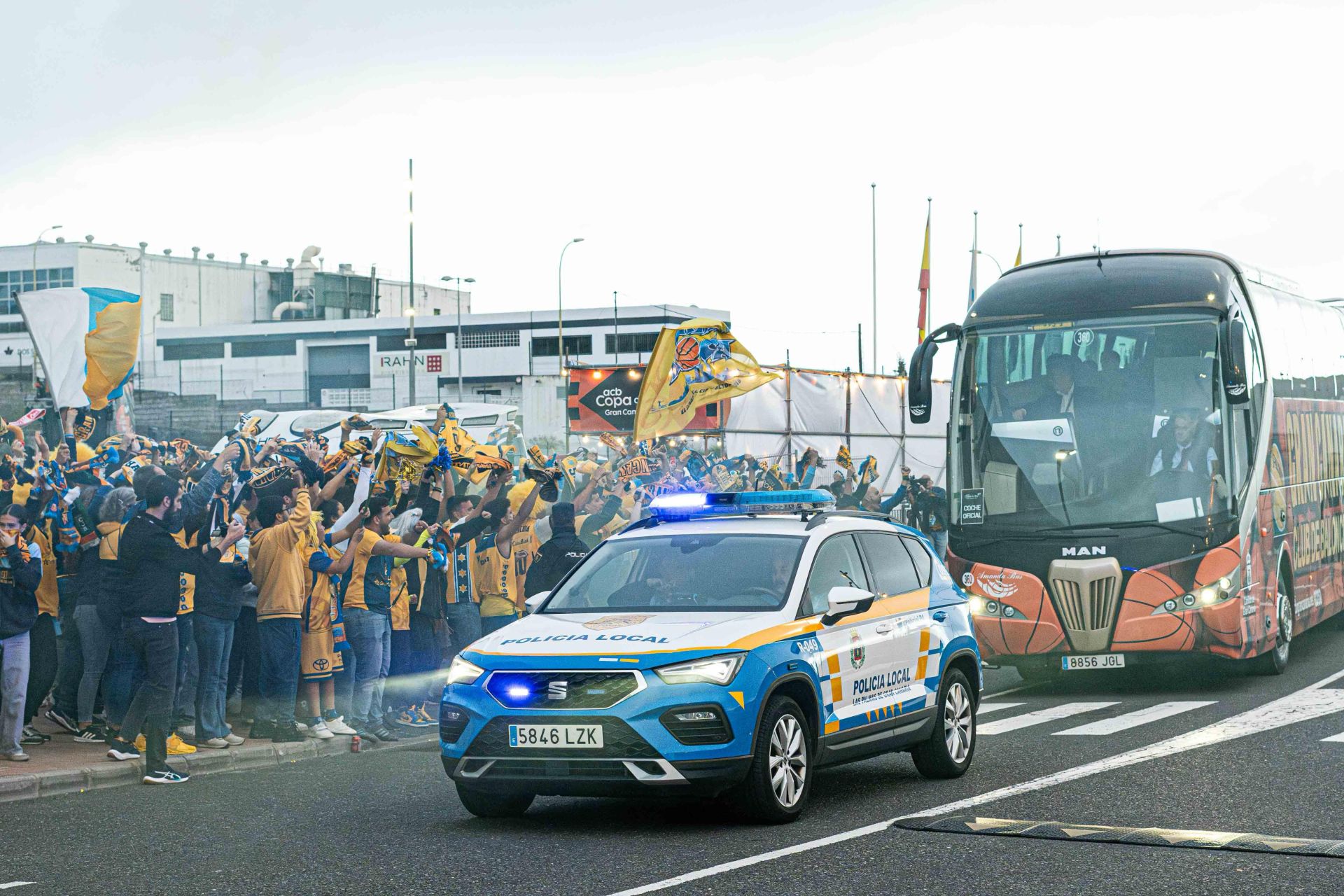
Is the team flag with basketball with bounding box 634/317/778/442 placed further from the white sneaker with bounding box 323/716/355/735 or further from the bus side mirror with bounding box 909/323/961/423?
the white sneaker with bounding box 323/716/355/735

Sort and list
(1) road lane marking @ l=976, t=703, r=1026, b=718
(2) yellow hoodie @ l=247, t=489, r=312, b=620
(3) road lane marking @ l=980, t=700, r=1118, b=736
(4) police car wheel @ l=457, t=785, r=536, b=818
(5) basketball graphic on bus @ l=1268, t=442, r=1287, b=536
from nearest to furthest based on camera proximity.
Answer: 1. (4) police car wheel @ l=457, t=785, r=536, b=818
2. (2) yellow hoodie @ l=247, t=489, r=312, b=620
3. (3) road lane marking @ l=980, t=700, r=1118, b=736
4. (1) road lane marking @ l=976, t=703, r=1026, b=718
5. (5) basketball graphic on bus @ l=1268, t=442, r=1287, b=536

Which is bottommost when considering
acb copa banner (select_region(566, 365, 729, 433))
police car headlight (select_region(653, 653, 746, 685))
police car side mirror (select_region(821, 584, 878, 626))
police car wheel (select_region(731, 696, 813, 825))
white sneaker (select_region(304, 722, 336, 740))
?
white sneaker (select_region(304, 722, 336, 740))

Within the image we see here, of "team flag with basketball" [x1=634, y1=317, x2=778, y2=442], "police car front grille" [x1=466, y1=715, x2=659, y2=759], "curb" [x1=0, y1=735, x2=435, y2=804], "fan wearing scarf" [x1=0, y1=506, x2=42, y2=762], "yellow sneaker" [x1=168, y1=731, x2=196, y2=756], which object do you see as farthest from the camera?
"team flag with basketball" [x1=634, y1=317, x2=778, y2=442]

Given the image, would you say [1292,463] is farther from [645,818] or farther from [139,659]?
[139,659]

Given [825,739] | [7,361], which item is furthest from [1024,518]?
[7,361]

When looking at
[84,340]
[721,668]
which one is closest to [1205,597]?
[721,668]

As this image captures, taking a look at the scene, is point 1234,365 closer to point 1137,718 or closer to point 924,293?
point 1137,718

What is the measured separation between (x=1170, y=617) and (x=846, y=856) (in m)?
7.23

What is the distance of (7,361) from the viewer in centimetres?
9788

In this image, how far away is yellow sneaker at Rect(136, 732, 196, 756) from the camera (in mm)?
11727

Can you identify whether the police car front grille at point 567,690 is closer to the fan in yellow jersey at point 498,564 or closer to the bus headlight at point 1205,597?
the fan in yellow jersey at point 498,564

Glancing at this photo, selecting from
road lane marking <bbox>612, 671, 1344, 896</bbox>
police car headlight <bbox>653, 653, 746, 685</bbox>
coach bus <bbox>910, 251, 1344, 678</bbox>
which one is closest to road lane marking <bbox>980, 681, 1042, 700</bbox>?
coach bus <bbox>910, 251, 1344, 678</bbox>

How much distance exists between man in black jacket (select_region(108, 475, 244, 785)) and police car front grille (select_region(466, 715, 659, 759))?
3434 millimetres

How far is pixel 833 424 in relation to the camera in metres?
30.6
